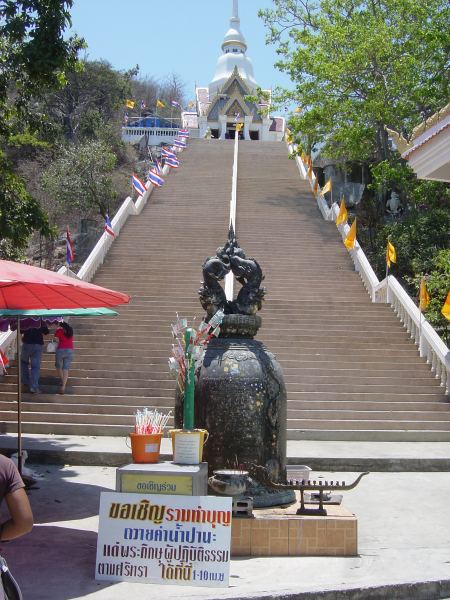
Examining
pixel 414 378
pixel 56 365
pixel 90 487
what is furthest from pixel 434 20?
pixel 90 487

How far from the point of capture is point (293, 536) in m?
6.28

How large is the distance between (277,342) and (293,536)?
32.2 ft

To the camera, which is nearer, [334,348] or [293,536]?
[293,536]

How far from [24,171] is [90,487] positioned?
3696cm

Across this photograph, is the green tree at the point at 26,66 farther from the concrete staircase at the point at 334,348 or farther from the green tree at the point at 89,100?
the green tree at the point at 89,100

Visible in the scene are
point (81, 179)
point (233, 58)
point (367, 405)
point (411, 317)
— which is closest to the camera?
point (367, 405)

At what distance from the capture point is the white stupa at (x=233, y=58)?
7119 cm

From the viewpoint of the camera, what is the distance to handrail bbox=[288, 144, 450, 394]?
1473 cm

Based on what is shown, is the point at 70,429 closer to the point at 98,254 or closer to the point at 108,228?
the point at 98,254

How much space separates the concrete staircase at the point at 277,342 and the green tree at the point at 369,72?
340 centimetres

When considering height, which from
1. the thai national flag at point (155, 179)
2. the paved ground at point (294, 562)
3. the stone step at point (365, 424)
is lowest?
the paved ground at point (294, 562)

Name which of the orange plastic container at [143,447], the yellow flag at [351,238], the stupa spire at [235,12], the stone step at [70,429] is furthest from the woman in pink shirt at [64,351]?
the stupa spire at [235,12]

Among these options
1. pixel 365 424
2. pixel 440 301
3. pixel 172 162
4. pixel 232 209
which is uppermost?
pixel 172 162

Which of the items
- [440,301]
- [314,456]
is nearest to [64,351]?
[314,456]
